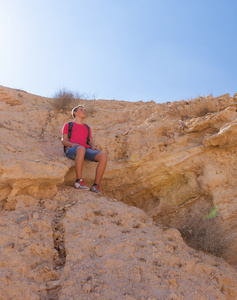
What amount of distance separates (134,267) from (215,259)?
142 centimetres

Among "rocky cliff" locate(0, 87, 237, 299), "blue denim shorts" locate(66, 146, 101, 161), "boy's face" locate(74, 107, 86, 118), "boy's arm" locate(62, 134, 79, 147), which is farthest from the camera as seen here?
"boy's face" locate(74, 107, 86, 118)

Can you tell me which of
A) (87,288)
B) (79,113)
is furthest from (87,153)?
(87,288)

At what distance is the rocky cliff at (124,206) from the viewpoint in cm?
225

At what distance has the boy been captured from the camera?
4059 mm

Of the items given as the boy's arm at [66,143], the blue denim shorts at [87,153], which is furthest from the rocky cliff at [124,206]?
the boy's arm at [66,143]

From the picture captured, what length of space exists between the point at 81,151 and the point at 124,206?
1161 millimetres

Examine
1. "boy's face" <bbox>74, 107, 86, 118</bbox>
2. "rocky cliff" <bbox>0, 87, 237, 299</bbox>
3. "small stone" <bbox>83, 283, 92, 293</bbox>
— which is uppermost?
"boy's face" <bbox>74, 107, 86, 118</bbox>

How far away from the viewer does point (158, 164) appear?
4.34m

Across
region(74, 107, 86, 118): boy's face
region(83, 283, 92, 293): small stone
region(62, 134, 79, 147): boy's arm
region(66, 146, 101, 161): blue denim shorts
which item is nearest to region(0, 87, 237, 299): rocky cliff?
region(83, 283, 92, 293): small stone

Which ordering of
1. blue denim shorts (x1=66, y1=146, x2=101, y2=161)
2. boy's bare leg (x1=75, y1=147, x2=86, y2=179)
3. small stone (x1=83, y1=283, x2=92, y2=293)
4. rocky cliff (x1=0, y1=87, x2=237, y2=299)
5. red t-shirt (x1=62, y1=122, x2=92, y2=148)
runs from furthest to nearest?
red t-shirt (x1=62, y1=122, x2=92, y2=148)
blue denim shorts (x1=66, y1=146, x2=101, y2=161)
boy's bare leg (x1=75, y1=147, x2=86, y2=179)
rocky cliff (x1=0, y1=87, x2=237, y2=299)
small stone (x1=83, y1=283, x2=92, y2=293)

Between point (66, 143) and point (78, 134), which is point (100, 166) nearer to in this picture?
point (66, 143)

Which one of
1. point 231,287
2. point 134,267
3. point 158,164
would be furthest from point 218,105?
point 134,267

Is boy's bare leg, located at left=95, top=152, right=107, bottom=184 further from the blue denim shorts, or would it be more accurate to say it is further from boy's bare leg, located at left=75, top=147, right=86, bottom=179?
boy's bare leg, located at left=75, top=147, right=86, bottom=179

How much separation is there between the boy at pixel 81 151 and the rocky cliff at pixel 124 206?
197 millimetres
